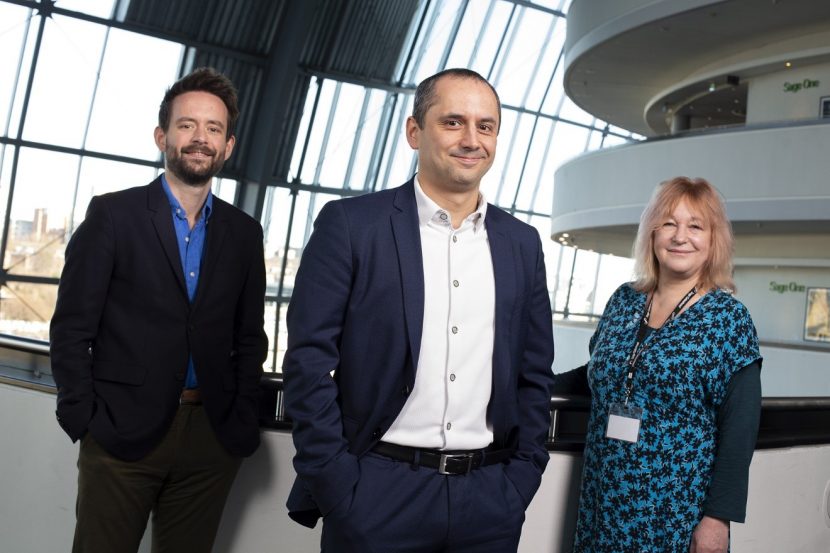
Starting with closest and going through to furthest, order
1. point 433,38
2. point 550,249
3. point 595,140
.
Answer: point 433,38, point 550,249, point 595,140

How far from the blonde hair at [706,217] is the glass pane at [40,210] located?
51.0 feet

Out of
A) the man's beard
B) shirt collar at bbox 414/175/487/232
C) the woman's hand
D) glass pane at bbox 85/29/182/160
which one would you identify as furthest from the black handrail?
glass pane at bbox 85/29/182/160

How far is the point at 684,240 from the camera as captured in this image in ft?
9.49

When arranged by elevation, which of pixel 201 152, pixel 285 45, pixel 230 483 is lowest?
pixel 230 483

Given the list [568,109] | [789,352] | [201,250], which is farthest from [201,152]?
[568,109]

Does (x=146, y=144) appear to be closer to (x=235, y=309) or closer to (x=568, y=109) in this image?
(x=568, y=109)

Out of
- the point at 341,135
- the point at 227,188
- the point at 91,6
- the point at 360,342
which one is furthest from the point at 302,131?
the point at 360,342

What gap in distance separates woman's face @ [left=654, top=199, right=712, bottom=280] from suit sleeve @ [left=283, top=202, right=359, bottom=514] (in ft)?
3.79

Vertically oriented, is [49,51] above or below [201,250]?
above

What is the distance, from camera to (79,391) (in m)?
2.53

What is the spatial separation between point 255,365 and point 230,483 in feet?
1.28

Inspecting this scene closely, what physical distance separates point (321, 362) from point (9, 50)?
1564 cm

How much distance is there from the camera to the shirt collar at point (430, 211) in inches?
99.2

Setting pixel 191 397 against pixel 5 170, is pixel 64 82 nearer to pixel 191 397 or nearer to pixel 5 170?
pixel 5 170
